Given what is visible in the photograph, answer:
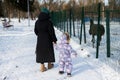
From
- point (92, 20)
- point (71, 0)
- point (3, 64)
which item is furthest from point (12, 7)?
point (3, 64)

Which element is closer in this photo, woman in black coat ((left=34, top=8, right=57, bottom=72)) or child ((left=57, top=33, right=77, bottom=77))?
child ((left=57, top=33, right=77, bottom=77))

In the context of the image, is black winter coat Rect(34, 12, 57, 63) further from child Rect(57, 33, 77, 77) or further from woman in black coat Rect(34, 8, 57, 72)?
child Rect(57, 33, 77, 77)

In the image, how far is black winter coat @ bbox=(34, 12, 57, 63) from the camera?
33.0ft

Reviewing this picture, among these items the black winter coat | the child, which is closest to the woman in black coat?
the black winter coat

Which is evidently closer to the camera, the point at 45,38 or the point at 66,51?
the point at 66,51

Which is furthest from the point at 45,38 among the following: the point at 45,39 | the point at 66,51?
the point at 66,51

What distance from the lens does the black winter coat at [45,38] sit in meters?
10.1

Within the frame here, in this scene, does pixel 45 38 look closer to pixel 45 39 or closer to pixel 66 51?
pixel 45 39

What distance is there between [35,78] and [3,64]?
3153 mm

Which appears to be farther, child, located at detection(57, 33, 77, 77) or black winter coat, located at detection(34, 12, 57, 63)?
black winter coat, located at detection(34, 12, 57, 63)

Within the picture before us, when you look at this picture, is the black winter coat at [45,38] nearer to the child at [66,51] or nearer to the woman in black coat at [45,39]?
the woman in black coat at [45,39]

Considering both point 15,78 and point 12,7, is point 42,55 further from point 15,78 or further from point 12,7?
point 12,7

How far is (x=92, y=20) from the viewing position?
1734 cm

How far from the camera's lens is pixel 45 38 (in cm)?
1010
